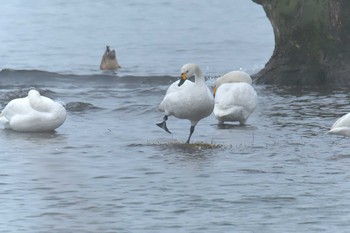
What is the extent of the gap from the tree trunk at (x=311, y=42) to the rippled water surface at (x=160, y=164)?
0.81 metres

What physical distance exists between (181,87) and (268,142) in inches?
54.1

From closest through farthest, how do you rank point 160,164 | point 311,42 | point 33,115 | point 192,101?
point 160,164
point 192,101
point 33,115
point 311,42

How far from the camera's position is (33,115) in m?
19.7

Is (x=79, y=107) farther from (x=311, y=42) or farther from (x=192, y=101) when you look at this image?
Result: (x=192, y=101)

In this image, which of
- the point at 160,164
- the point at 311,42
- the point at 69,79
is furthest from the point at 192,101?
the point at 69,79

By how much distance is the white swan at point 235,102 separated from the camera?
20422 millimetres

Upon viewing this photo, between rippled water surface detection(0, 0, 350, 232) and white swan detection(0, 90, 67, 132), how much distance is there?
5.7 inches

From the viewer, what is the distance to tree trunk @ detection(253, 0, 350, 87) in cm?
2597

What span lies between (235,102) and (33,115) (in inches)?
118

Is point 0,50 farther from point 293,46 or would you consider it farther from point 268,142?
point 268,142

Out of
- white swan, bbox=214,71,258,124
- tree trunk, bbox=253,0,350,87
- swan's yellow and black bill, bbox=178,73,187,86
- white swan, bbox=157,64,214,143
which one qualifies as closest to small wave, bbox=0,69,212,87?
tree trunk, bbox=253,0,350,87

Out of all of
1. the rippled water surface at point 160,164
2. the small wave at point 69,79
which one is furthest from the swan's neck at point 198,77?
the small wave at point 69,79

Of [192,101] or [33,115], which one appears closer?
[192,101]

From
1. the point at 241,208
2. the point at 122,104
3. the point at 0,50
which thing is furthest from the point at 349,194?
the point at 0,50
